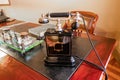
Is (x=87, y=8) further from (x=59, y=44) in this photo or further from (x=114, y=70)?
(x=59, y=44)

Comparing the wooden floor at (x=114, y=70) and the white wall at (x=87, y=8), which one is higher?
the white wall at (x=87, y=8)

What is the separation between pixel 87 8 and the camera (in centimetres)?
176

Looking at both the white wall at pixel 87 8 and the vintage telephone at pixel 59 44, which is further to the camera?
the white wall at pixel 87 8

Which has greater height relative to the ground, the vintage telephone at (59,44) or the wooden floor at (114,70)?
the vintage telephone at (59,44)

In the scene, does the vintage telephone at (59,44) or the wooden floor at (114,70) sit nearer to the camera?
the vintage telephone at (59,44)

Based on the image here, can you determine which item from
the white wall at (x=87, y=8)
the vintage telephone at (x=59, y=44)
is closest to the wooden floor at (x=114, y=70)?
the white wall at (x=87, y=8)

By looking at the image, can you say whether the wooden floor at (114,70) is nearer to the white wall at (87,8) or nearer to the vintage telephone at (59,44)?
the white wall at (87,8)

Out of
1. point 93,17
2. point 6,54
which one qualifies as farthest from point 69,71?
point 93,17

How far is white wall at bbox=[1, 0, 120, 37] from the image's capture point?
5.16 ft

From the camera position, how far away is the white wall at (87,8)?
5.16 ft

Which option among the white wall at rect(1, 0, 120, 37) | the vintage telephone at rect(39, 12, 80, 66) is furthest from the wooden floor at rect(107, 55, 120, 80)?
the vintage telephone at rect(39, 12, 80, 66)

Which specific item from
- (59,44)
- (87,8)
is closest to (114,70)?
(87,8)

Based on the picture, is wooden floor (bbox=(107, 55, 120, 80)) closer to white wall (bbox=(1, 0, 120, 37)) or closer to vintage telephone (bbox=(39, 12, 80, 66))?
white wall (bbox=(1, 0, 120, 37))

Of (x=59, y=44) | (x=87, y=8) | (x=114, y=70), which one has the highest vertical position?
(x=87, y=8)
